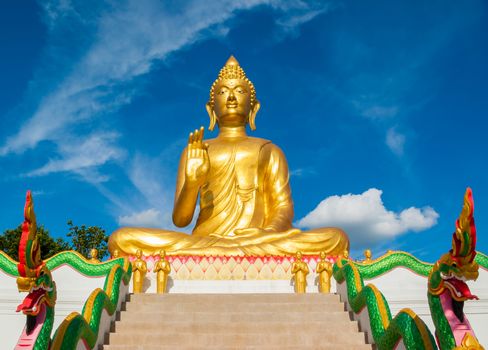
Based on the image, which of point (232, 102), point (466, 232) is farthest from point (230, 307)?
point (232, 102)

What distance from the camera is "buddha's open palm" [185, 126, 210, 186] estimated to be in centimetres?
942

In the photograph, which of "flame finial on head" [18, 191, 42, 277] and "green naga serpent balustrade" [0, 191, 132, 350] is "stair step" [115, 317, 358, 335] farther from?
"flame finial on head" [18, 191, 42, 277]

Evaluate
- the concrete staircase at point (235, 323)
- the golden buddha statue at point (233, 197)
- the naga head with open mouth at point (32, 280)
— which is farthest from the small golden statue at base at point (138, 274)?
the naga head with open mouth at point (32, 280)

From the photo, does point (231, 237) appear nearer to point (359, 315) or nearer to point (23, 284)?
point (359, 315)

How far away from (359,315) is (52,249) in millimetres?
16829

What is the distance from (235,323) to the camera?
5484mm

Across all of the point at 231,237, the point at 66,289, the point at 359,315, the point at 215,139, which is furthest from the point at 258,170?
the point at 359,315

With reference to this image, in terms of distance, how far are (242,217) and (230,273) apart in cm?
205

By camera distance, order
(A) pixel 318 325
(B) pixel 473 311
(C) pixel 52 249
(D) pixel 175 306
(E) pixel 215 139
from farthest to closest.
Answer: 1. (C) pixel 52 249
2. (E) pixel 215 139
3. (B) pixel 473 311
4. (D) pixel 175 306
5. (A) pixel 318 325

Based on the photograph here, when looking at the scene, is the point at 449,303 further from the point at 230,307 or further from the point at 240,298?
the point at 240,298

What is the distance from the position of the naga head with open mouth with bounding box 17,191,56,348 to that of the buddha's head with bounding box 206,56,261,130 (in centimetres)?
849

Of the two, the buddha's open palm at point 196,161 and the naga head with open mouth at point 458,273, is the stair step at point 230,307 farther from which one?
the buddha's open palm at point 196,161

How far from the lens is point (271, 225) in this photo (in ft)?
32.7

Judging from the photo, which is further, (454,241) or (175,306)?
(175,306)
